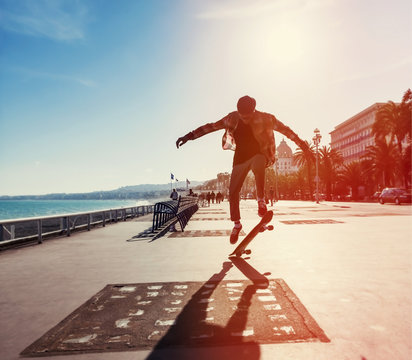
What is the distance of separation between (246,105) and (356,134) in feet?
333

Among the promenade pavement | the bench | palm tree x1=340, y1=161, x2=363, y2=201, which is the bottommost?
the promenade pavement

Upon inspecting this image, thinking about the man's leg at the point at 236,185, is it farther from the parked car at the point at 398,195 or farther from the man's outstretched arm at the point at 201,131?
the parked car at the point at 398,195

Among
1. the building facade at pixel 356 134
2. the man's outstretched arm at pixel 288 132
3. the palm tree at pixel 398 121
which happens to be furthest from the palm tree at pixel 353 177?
the man's outstretched arm at pixel 288 132

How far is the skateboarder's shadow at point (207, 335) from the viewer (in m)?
2.57

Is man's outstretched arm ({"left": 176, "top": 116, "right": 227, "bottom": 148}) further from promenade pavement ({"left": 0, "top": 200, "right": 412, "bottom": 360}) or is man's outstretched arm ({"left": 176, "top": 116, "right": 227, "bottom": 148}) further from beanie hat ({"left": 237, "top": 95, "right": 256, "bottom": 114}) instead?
promenade pavement ({"left": 0, "top": 200, "right": 412, "bottom": 360})

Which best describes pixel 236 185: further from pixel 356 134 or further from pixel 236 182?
pixel 356 134

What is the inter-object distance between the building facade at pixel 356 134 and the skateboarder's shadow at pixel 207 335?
8698 cm

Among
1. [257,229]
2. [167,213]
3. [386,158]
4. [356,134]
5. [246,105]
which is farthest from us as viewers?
[356,134]

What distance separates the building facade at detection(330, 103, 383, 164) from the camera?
87750 mm

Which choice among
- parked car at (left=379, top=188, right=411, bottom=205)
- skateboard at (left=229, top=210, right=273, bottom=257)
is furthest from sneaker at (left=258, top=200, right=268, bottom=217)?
parked car at (left=379, top=188, right=411, bottom=205)

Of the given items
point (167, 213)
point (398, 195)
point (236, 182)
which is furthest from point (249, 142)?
point (398, 195)

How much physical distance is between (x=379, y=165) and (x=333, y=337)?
5046cm

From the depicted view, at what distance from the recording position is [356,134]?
97312 millimetres

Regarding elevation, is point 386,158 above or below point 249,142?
above
